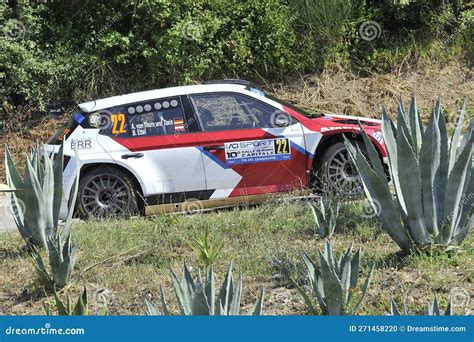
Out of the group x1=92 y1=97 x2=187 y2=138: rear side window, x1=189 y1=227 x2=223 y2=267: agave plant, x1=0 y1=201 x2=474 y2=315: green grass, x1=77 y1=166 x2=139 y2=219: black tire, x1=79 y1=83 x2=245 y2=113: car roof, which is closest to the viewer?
x1=0 y1=201 x2=474 y2=315: green grass

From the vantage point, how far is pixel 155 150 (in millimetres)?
9688

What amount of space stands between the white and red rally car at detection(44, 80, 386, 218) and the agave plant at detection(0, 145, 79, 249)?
9.19 ft

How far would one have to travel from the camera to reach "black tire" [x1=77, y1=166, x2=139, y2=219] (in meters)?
9.59

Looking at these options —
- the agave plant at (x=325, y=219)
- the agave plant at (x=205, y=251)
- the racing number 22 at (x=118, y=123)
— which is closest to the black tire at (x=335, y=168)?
the racing number 22 at (x=118, y=123)

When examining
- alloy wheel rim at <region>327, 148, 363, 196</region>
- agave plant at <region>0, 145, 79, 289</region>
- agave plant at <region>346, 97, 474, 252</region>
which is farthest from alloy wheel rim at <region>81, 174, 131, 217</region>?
agave plant at <region>346, 97, 474, 252</region>

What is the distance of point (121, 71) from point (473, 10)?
→ 281 inches

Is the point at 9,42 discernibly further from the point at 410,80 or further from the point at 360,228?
the point at 360,228

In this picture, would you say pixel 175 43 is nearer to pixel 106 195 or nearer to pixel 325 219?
pixel 106 195

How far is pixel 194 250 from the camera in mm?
6234

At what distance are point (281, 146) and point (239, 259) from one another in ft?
11.6

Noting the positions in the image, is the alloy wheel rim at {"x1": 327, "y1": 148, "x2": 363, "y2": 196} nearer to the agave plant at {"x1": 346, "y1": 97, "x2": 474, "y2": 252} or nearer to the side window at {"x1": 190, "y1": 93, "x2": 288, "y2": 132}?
the side window at {"x1": 190, "y1": 93, "x2": 288, "y2": 132}

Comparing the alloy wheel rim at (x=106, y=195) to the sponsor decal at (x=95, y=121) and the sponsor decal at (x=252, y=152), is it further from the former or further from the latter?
the sponsor decal at (x=252, y=152)

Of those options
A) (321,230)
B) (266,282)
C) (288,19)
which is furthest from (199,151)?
(288,19)

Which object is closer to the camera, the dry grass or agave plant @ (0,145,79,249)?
agave plant @ (0,145,79,249)
